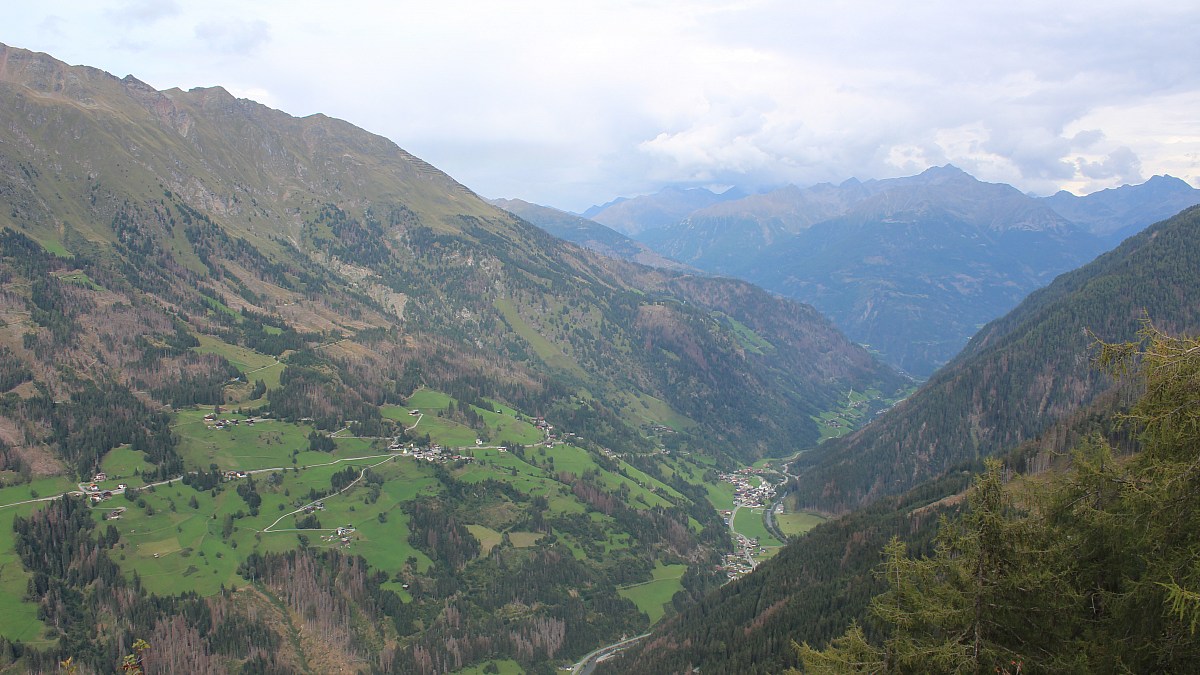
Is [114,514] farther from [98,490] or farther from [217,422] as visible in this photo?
[217,422]

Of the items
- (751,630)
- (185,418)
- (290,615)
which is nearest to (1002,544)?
(751,630)

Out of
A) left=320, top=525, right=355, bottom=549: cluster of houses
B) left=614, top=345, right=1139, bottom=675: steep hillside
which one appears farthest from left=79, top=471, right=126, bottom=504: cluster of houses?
left=614, top=345, right=1139, bottom=675: steep hillside

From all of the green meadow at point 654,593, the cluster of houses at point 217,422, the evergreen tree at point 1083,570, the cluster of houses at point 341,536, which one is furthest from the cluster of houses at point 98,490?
the evergreen tree at point 1083,570

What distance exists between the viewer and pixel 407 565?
170 metres

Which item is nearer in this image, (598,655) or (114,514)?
(114,514)

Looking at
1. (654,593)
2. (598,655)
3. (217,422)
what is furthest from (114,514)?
(654,593)

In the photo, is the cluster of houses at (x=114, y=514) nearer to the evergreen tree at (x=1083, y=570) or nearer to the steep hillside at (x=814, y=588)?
the steep hillside at (x=814, y=588)

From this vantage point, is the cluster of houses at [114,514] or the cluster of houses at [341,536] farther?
the cluster of houses at [341,536]

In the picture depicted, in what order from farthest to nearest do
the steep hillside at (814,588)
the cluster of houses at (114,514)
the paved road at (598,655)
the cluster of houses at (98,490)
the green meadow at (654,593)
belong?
the green meadow at (654,593) → the cluster of houses at (98,490) → the paved road at (598,655) → the cluster of houses at (114,514) → the steep hillside at (814,588)

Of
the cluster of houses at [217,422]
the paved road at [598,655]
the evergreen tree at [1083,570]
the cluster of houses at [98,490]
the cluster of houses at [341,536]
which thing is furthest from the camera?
the cluster of houses at [217,422]

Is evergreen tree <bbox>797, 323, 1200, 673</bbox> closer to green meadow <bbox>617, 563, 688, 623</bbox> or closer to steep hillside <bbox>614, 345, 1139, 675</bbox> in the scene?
steep hillside <bbox>614, 345, 1139, 675</bbox>

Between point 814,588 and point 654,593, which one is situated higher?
point 814,588

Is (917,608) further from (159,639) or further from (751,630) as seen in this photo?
(159,639)

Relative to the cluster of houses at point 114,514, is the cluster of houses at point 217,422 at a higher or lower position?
higher
